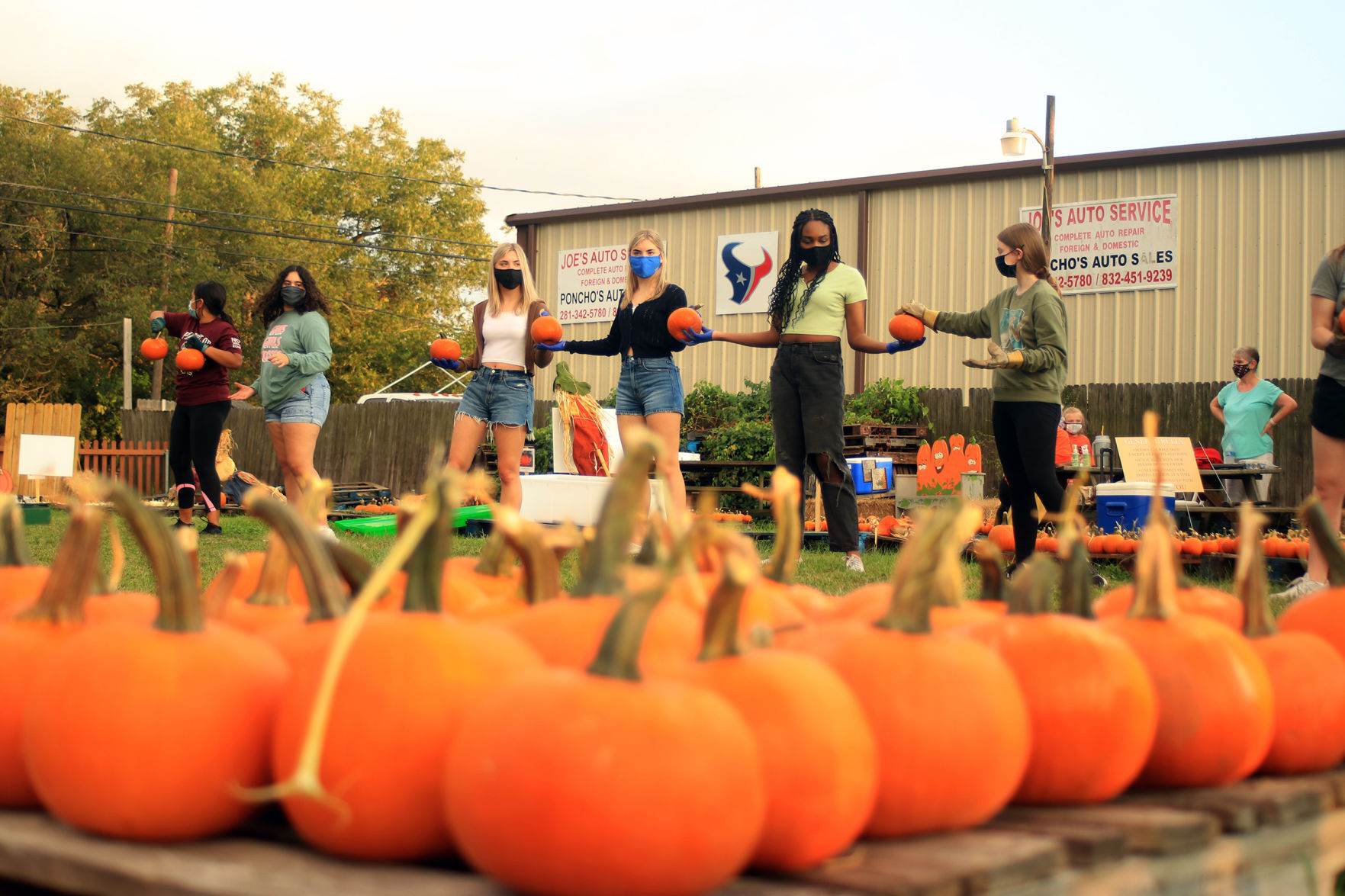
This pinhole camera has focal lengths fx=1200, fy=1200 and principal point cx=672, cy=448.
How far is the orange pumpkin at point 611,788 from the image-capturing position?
3.61 ft

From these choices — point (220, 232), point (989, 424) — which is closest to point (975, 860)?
point (989, 424)

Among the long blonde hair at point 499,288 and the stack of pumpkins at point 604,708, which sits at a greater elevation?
the long blonde hair at point 499,288

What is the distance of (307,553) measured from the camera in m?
1.40

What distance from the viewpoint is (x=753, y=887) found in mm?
1211

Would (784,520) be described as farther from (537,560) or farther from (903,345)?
(903,345)

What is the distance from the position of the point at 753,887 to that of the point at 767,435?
1338 centimetres

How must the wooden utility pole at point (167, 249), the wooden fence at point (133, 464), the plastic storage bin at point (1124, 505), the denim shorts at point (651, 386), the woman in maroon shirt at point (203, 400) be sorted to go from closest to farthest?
the denim shorts at point (651, 386) → the plastic storage bin at point (1124, 505) → the woman in maroon shirt at point (203, 400) → the wooden fence at point (133, 464) → the wooden utility pole at point (167, 249)

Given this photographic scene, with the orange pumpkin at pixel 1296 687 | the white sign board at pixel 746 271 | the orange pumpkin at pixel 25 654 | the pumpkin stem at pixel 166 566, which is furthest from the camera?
the white sign board at pixel 746 271

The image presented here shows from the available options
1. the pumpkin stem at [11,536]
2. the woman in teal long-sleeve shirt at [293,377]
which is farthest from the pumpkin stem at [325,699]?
the woman in teal long-sleeve shirt at [293,377]

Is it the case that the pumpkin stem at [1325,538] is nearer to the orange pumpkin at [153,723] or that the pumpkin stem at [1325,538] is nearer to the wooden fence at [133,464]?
the orange pumpkin at [153,723]

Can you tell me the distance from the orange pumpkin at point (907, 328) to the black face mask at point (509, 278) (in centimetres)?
222

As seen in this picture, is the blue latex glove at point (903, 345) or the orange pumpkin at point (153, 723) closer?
the orange pumpkin at point (153, 723)

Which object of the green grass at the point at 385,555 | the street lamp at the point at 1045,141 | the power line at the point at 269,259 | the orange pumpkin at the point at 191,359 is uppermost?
the power line at the point at 269,259

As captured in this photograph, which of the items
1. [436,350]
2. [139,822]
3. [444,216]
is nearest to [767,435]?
[436,350]
